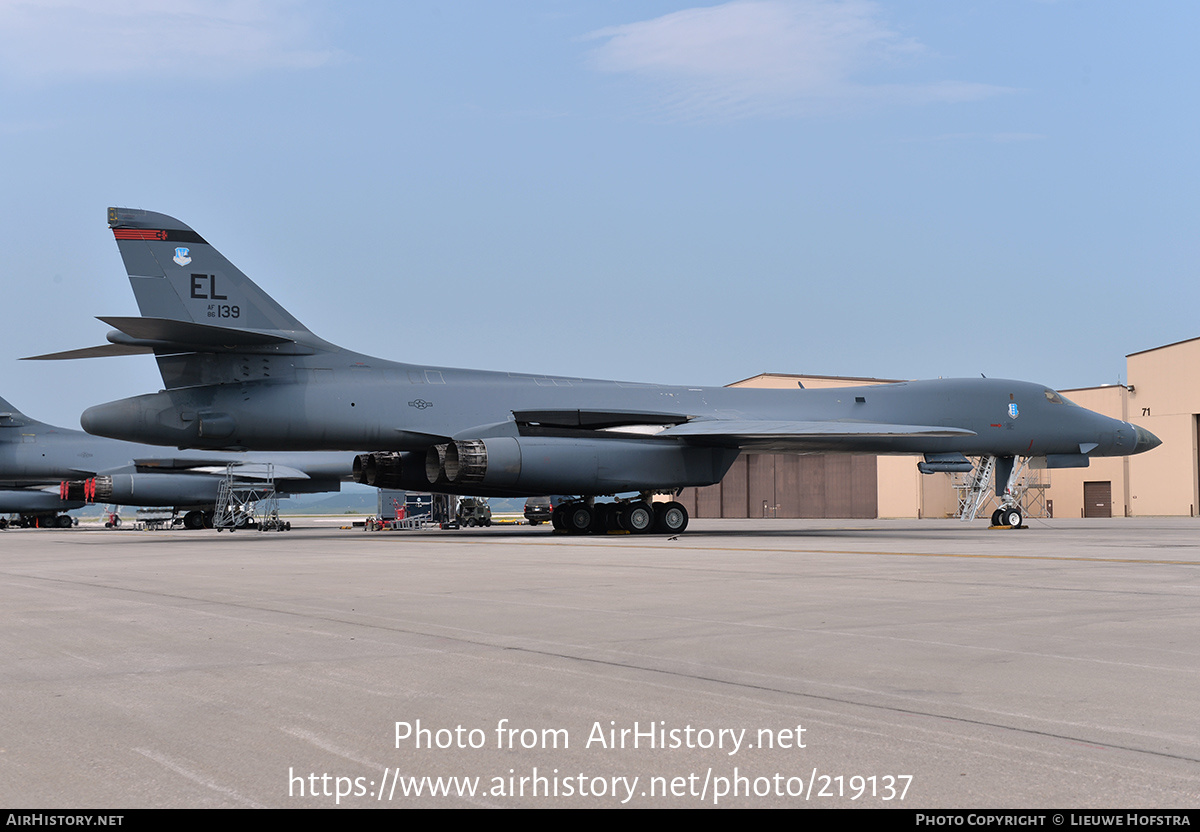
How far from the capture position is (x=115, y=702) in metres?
4.78

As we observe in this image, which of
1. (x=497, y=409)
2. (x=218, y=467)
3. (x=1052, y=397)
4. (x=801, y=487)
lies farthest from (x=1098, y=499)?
(x=218, y=467)

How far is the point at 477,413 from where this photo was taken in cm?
2377

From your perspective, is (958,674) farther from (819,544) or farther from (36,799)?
(819,544)

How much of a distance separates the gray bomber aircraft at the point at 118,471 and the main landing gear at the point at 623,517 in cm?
1498

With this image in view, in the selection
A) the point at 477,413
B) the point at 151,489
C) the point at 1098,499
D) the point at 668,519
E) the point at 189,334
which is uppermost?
the point at 189,334

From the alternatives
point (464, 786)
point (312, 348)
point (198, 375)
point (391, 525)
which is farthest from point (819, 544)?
point (391, 525)

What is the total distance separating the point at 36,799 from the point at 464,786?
1297 mm

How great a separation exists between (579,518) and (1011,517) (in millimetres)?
10968

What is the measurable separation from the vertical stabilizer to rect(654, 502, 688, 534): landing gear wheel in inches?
392

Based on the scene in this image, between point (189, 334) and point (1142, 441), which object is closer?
point (189, 334)

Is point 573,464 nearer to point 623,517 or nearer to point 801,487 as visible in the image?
point 623,517

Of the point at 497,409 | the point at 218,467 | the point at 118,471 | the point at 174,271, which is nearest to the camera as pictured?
the point at 174,271

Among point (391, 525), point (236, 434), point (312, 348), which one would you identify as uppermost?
point (312, 348)

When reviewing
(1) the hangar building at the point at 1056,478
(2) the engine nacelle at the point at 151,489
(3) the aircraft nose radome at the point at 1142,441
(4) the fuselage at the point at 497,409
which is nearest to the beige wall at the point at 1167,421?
(1) the hangar building at the point at 1056,478
